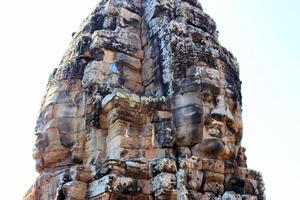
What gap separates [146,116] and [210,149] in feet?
5.19

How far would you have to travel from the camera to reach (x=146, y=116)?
10086mm

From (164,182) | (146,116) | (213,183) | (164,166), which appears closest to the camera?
(164,182)

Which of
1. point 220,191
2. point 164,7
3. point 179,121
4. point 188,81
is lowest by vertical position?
point 220,191

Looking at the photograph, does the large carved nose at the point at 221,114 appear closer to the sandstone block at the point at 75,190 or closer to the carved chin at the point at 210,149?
the carved chin at the point at 210,149

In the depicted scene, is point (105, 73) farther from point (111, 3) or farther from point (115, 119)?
point (111, 3)

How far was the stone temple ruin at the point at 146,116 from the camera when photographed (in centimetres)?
923

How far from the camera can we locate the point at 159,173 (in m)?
9.09

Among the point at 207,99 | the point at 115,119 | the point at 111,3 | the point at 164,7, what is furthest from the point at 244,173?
the point at 111,3

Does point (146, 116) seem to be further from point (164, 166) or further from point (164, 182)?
point (164, 182)

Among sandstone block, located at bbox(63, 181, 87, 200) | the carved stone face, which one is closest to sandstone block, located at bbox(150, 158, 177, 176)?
the carved stone face

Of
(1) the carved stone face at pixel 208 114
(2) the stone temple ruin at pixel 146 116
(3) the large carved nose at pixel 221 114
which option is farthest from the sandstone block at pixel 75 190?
(3) the large carved nose at pixel 221 114

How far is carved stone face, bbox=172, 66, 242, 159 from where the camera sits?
9688 mm

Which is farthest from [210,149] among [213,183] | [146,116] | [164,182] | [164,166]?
[146,116]

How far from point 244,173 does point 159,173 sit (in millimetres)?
2173
